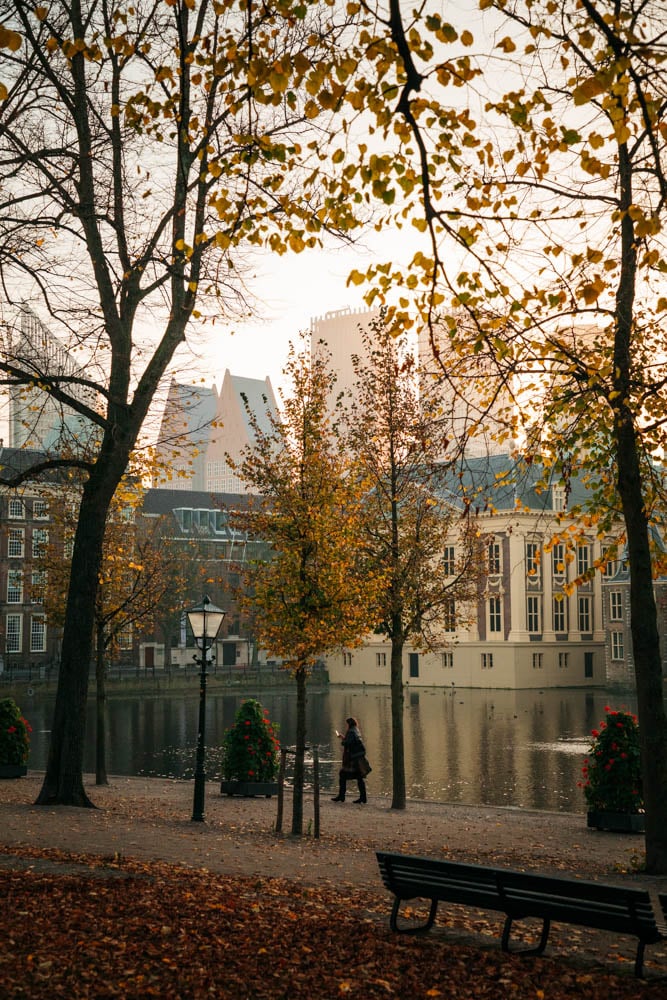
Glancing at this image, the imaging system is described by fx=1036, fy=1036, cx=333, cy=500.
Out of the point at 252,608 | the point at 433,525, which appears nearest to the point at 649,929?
the point at 252,608

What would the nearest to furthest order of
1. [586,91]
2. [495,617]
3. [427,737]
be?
[586,91] < [427,737] < [495,617]

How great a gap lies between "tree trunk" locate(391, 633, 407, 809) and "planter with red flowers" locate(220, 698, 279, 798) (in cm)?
243

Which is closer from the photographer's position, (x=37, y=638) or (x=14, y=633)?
(x=14, y=633)

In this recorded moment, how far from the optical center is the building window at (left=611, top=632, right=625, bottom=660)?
70.8 m

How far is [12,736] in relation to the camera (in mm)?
22484

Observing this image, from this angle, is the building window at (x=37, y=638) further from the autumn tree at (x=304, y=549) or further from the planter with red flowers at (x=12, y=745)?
the autumn tree at (x=304, y=549)

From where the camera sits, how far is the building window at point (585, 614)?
77625 mm

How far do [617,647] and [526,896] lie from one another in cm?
6605

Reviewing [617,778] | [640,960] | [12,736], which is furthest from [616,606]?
[640,960]

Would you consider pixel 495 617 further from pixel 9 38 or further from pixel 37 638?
pixel 9 38

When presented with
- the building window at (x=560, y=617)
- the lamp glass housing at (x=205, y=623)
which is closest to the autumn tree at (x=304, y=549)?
the lamp glass housing at (x=205, y=623)

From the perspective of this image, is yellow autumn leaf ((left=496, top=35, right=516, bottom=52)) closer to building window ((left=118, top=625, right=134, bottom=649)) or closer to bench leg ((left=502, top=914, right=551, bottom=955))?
bench leg ((left=502, top=914, right=551, bottom=955))

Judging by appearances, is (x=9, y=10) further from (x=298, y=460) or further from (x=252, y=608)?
(x=252, y=608)

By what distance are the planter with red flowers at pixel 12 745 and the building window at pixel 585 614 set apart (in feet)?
198
